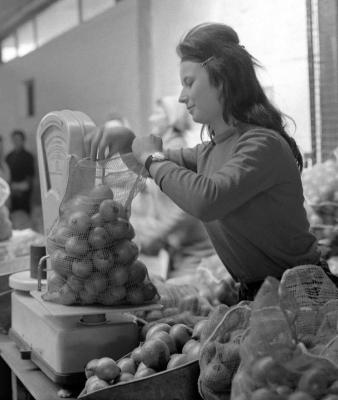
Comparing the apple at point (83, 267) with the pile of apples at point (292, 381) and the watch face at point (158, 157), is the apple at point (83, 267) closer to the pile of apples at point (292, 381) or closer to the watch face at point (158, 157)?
the watch face at point (158, 157)

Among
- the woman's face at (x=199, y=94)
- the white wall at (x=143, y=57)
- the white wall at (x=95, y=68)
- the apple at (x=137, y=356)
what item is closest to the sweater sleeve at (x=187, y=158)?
the woman's face at (x=199, y=94)

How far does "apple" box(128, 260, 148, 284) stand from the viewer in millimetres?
1623

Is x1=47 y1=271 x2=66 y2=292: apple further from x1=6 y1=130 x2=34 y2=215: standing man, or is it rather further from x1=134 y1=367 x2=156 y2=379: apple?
x1=6 y1=130 x2=34 y2=215: standing man

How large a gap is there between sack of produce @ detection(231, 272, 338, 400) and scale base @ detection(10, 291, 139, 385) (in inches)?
21.8

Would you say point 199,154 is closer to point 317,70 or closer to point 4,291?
point 4,291

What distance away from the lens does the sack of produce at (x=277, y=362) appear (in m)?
1.03

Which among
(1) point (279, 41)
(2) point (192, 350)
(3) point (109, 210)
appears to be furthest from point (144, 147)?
(1) point (279, 41)

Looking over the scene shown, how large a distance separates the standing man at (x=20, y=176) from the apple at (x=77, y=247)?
7954 millimetres

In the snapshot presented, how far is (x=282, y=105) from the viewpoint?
4.05 m

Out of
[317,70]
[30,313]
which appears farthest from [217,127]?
[317,70]

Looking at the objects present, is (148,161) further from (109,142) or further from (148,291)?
(148,291)

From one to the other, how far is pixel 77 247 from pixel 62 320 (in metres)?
0.20

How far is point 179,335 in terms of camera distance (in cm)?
156

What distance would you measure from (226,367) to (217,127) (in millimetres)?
636
